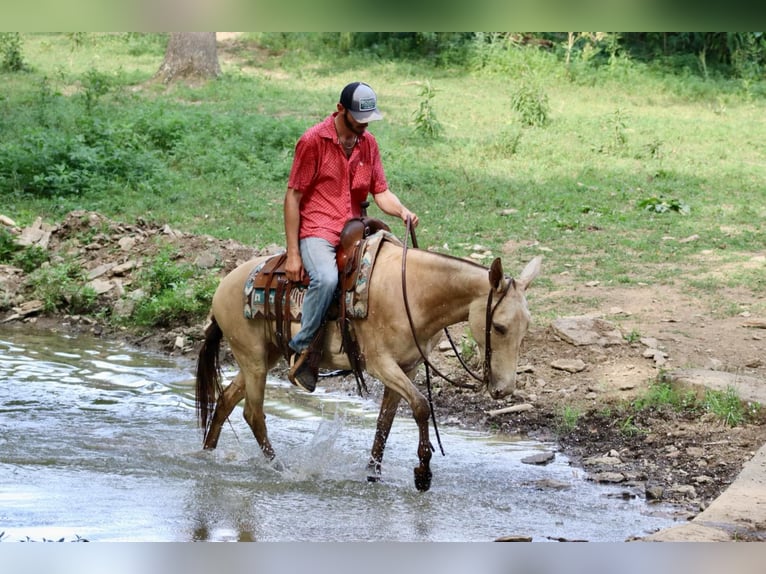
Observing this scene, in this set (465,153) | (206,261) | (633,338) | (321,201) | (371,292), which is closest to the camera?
(371,292)

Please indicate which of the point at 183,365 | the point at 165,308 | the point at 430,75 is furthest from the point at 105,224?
the point at 430,75

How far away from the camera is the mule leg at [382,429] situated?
21.3 feet

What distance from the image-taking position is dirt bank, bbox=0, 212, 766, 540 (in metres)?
6.80

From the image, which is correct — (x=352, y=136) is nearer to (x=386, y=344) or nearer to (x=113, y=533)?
(x=386, y=344)

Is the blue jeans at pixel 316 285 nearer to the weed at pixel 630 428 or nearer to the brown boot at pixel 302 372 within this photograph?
the brown boot at pixel 302 372

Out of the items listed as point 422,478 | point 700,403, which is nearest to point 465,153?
point 700,403

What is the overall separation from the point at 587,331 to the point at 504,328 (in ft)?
10.8

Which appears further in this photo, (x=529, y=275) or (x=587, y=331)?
(x=587, y=331)

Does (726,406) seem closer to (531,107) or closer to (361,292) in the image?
(361,292)

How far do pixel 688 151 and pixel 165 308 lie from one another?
9.63 m

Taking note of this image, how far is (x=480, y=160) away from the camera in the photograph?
15.4 meters

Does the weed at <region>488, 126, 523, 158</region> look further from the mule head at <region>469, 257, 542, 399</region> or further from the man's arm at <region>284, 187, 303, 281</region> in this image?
the mule head at <region>469, 257, 542, 399</region>

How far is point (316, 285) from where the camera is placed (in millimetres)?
6066

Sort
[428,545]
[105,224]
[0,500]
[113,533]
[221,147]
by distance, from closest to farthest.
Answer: [428,545] < [113,533] < [0,500] < [105,224] < [221,147]
